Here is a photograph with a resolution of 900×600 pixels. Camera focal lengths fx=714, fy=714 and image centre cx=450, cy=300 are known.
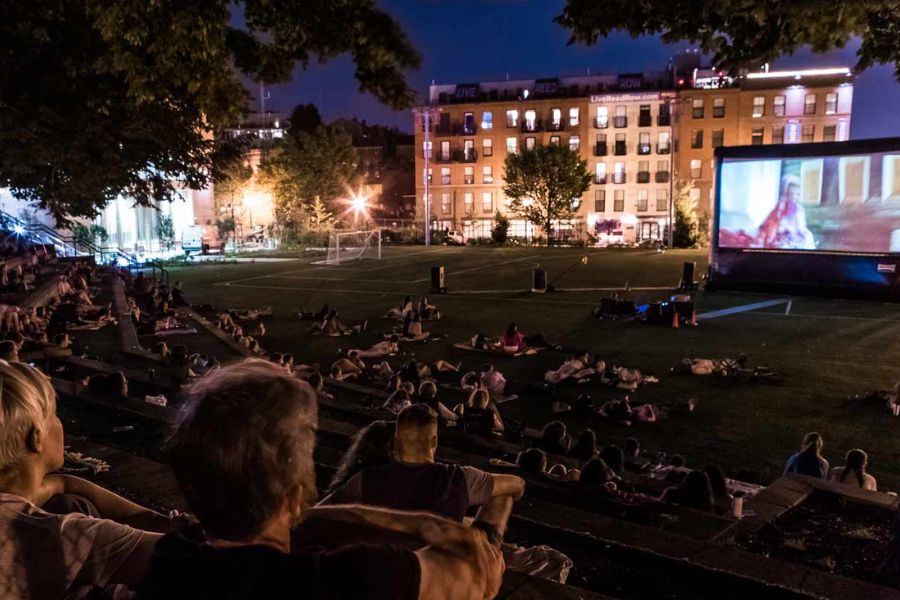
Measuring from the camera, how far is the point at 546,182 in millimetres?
65625

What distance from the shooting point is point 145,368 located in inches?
510

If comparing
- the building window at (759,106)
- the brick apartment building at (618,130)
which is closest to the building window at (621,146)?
the brick apartment building at (618,130)

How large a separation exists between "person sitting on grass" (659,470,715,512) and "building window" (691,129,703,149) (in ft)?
228

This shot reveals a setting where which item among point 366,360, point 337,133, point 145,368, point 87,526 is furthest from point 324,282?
point 337,133

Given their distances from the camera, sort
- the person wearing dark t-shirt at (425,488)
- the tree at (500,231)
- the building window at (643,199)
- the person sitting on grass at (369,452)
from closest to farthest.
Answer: the person wearing dark t-shirt at (425,488)
the person sitting on grass at (369,452)
the tree at (500,231)
the building window at (643,199)

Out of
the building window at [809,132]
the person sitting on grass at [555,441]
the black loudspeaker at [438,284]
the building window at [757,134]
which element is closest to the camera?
the person sitting on grass at [555,441]

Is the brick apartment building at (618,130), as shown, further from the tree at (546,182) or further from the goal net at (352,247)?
the goal net at (352,247)

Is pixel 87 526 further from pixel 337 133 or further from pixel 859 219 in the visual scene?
pixel 337 133

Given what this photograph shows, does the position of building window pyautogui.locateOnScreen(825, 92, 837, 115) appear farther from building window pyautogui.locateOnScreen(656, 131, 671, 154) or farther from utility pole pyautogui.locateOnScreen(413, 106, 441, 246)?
utility pole pyautogui.locateOnScreen(413, 106, 441, 246)

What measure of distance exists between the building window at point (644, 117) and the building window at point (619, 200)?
22.6ft

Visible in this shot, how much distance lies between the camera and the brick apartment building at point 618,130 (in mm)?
67562

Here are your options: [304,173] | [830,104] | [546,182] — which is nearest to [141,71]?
[546,182]

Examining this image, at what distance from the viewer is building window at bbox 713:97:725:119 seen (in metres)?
68.9

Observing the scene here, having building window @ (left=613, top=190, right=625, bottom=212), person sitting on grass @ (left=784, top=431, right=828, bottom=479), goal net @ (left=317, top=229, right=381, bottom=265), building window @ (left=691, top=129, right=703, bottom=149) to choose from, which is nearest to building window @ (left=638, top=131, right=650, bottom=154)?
building window @ (left=691, top=129, right=703, bottom=149)
